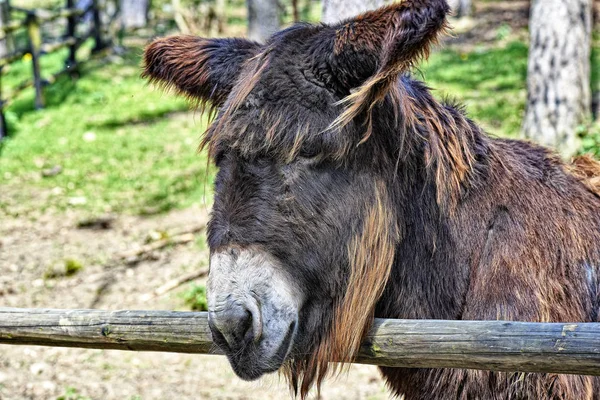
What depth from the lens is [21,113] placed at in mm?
13000

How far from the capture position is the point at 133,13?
21.2 m

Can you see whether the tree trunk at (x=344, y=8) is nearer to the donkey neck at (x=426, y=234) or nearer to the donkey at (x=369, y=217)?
the donkey at (x=369, y=217)

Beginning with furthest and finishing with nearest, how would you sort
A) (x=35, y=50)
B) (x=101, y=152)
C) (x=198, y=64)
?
1. (x=35, y=50)
2. (x=101, y=152)
3. (x=198, y=64)

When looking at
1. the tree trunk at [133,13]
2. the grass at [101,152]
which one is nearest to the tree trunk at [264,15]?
the grass at [101,152]

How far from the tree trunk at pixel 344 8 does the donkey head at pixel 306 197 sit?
100 inches

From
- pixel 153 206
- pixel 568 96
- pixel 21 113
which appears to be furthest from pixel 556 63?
Answer: pixel 21 113

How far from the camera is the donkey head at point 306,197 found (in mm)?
2508

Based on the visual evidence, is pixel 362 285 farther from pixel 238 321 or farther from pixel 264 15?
pixel 264 15

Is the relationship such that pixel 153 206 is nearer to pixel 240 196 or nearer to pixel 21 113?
pixel 21 113

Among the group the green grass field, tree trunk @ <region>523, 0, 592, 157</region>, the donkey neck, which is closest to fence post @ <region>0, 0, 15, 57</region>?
the green grass field

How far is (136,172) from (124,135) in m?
1.72

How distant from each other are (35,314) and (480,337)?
81.0 inches

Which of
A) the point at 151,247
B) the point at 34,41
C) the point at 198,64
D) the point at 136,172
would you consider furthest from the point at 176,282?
the point at 34,41

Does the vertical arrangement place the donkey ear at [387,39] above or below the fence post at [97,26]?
above
